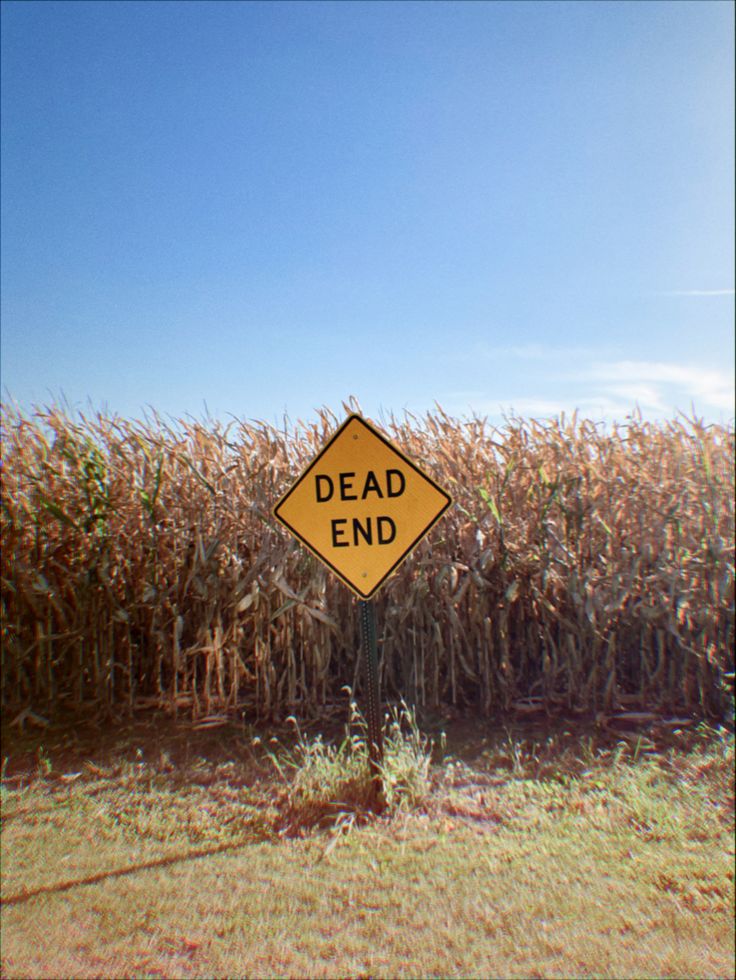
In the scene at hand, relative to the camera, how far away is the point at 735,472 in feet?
22.4

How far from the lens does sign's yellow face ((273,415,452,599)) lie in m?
4.45

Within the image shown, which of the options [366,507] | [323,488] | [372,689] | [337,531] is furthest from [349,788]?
[323,488]

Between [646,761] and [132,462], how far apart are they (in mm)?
4588

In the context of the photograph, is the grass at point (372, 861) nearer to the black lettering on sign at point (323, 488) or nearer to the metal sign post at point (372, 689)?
the metal sign post at point (372, 689)

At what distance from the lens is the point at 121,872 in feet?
13.7

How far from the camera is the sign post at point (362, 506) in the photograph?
4.45 meters

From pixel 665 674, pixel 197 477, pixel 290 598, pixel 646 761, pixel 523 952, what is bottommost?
pixel 523 952

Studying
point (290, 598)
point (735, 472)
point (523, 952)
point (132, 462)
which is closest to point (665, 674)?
point (735, 472)

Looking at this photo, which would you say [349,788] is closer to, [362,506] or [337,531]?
[337,531]

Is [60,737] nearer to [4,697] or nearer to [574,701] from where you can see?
[4,697]

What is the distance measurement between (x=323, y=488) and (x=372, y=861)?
2.00m

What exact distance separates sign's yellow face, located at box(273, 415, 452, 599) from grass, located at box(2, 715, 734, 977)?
1.44m

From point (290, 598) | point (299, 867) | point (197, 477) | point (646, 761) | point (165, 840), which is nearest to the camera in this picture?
point (299, 867)

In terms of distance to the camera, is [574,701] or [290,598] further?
[574,701]
